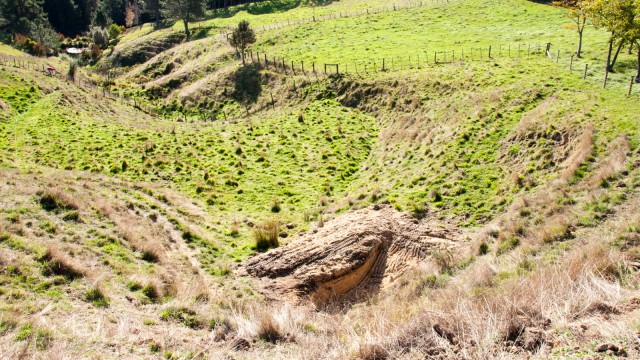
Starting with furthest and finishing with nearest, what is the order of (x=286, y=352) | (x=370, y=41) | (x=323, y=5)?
(x=323, y=5)
(x=370, y=41)
(x=286, y=352)

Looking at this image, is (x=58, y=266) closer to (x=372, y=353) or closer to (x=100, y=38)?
(x=372, y=353)

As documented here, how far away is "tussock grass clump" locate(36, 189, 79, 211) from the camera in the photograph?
1532cm

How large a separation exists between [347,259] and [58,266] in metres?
9.53

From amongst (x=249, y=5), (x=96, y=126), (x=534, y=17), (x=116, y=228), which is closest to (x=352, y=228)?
(x=116, y=228)

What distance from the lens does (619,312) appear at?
285 inches

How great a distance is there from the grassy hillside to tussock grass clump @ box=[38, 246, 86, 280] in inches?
2.0

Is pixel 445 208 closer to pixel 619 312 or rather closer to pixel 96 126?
pixel 619 312

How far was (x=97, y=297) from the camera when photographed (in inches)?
421

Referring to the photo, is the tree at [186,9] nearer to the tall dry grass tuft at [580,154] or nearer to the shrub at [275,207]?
the shrub at [275,207]

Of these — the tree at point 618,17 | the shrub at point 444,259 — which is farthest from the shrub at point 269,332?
the tree at point 618,17

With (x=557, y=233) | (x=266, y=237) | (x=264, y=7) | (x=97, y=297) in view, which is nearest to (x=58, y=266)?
(x=97, y=297)

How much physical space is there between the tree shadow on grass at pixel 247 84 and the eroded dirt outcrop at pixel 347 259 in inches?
1204

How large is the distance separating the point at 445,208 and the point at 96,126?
96.9ft

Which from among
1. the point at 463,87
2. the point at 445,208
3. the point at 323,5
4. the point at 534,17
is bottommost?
the point at 445,208
